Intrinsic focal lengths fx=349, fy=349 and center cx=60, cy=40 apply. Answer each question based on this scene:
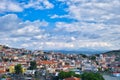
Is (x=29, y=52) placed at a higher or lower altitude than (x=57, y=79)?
higher

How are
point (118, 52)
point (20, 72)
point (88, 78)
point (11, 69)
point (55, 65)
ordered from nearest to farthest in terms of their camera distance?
1. point (88, 78)
2. point (20, 72)
3. point (11, 69)
4. point (55, 65)
5. point (118, 52)

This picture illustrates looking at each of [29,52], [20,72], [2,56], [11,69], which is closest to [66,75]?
[20,72]

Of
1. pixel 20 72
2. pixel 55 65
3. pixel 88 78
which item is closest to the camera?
pixel 88 78

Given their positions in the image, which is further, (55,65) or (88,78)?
(55,65)

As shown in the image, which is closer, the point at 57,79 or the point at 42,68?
the point at 57,79

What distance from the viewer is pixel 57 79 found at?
38.6 meters

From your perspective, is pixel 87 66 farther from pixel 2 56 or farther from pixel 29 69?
pixel 2 56

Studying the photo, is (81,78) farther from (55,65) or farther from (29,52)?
(29,52)

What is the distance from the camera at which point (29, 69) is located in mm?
54656

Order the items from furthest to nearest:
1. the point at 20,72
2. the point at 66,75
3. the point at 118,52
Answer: the point at 118,52 → the point at 20,72 → the point at 66,75

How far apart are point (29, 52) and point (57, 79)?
1875 inches

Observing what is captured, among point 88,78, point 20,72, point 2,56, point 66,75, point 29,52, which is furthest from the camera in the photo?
point 29,52

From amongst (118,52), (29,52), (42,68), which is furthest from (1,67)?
(118,52)

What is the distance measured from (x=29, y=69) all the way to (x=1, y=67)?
4389mm
